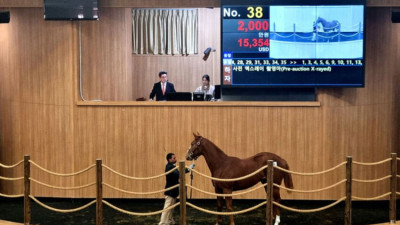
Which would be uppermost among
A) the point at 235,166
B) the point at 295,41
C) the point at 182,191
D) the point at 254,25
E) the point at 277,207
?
the point at 254,25

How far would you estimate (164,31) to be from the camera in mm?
14359

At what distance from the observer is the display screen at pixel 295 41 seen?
429 inches

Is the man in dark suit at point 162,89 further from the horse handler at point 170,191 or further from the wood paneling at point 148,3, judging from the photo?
the horse handler at point 170,191

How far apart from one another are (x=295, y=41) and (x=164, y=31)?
4051mm

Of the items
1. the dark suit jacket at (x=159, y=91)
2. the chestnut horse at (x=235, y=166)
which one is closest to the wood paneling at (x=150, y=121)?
the dark suit jacket at (x=159, y=91)

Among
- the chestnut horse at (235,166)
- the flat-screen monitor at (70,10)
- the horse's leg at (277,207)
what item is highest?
the flat-screen monitor at (70,10)

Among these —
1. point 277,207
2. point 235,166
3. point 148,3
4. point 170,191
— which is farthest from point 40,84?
point 277,207

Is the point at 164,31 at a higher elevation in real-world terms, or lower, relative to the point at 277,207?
higher

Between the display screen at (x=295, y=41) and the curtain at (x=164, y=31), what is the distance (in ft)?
11.7

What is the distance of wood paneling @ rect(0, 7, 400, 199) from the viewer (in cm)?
1138

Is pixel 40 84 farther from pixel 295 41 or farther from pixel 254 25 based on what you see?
pixel 295 41

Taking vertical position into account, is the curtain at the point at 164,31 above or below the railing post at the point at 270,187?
above

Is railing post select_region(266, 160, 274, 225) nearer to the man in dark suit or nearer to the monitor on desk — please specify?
the monitor on desk

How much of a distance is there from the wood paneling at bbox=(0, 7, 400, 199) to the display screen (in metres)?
0.49
